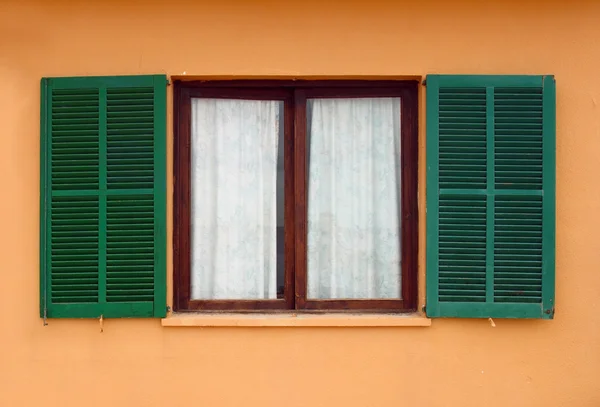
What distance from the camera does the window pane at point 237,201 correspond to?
4.30m

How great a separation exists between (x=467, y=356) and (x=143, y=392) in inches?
80.6

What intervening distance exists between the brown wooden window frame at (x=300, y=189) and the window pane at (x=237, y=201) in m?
0.06

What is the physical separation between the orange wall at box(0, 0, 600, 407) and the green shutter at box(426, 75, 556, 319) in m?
0.12

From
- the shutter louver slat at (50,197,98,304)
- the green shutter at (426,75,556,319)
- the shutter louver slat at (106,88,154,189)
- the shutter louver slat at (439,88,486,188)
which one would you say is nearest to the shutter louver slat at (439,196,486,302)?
the green shutter at (426,75,556,319)

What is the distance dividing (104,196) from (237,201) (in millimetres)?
835

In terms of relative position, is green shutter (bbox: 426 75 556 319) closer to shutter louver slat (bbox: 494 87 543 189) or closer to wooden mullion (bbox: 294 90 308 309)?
shutter louver slat (bbox: 494 87 543 189)

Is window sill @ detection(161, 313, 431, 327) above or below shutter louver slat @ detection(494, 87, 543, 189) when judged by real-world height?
below

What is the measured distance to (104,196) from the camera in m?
4.11

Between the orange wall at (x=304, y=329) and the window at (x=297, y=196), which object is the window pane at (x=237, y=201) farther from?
the orange wall at (x=304, y=329)

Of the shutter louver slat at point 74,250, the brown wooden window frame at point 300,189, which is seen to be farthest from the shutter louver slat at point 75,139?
the brown wooden window frame at point 300,189

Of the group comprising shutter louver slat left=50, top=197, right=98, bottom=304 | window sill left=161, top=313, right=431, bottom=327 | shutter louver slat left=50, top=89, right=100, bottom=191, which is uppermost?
shutter louver slat left=50, top=89, right=100, bottom=191

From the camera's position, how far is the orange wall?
4.12 m

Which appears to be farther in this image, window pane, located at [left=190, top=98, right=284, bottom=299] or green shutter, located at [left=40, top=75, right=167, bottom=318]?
window pane, located at [left=190, top=98, right=284, bottom=299]

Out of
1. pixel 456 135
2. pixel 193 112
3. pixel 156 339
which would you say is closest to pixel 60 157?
pixel 193 112
